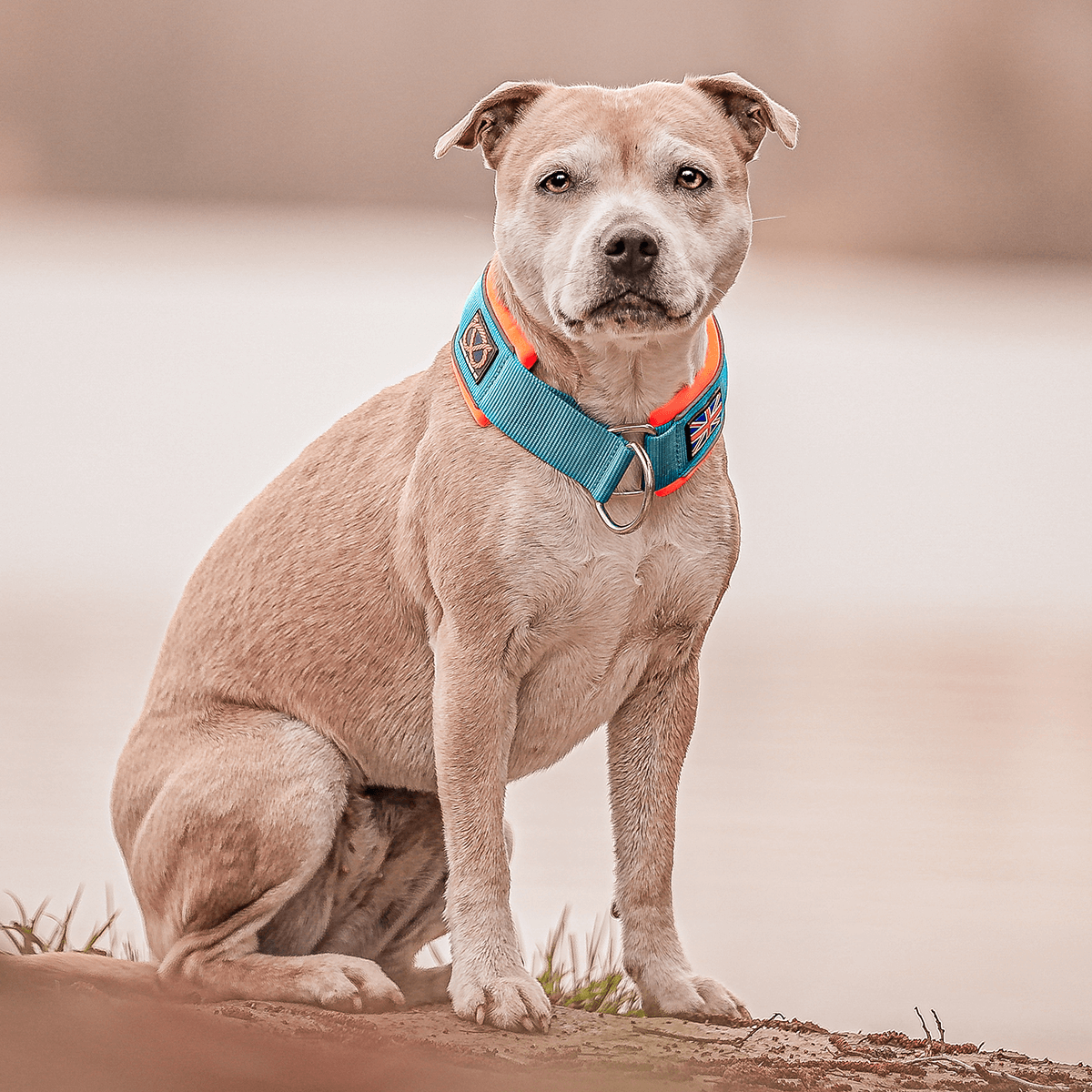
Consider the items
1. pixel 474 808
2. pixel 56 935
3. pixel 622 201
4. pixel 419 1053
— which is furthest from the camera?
pixel 56 935

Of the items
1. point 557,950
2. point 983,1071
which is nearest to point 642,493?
point 983,1071

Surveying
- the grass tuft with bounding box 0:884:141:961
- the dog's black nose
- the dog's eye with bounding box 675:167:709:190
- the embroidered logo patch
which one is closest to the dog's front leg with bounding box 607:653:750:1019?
the embroidered logo patch

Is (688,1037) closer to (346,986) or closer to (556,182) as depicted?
(346,986)

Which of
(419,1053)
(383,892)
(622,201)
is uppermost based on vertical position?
(622,201)

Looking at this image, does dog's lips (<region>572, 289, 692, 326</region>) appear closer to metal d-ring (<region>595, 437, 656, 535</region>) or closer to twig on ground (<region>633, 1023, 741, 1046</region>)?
metal d-ring (<region>595, 437, 656, 535</region>)

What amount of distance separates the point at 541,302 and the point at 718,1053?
1.44 meters

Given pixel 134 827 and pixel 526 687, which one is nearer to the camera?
pixel 526 687

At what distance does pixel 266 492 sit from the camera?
3014 millimetres

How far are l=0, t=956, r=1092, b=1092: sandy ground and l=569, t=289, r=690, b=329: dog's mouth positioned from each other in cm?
127

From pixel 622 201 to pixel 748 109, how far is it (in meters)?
0.44

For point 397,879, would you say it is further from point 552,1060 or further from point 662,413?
point 662,413

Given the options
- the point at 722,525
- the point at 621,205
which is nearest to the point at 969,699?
the point at 722,525

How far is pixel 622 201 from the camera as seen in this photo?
242 centimetres

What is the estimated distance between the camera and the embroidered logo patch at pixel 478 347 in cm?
257
